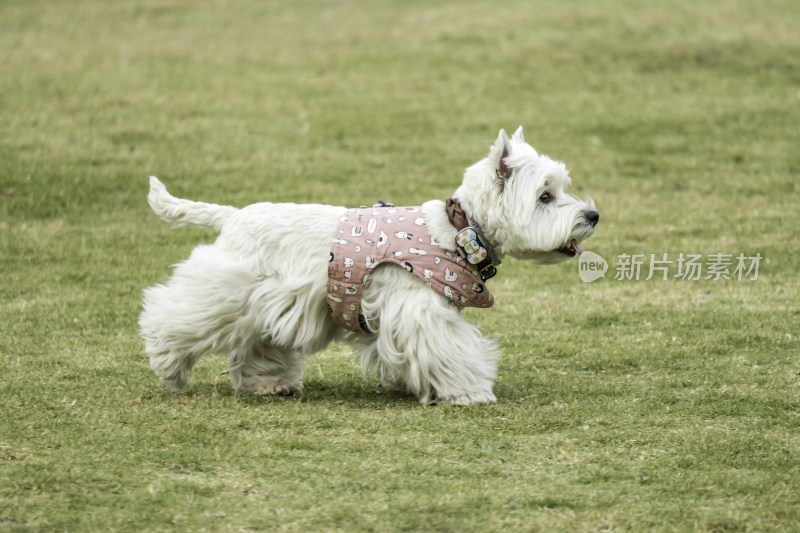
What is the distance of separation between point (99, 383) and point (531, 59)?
45.8ft

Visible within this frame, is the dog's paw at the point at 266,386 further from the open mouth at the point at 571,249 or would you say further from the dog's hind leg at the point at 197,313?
the open mouth at the point at 571,249

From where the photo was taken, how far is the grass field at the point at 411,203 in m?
4.99

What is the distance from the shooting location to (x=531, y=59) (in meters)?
19.2

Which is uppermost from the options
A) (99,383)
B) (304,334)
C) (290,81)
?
(290,81)

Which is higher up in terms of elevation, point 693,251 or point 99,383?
point 693,251

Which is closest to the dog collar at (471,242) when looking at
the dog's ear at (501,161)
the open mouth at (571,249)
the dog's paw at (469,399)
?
the dog's ear at (501,161)

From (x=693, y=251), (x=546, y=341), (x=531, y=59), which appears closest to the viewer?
(x=546, y=341)

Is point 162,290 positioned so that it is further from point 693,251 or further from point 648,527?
point 693,251

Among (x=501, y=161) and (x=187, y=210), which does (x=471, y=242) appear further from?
(x=187, y=210)

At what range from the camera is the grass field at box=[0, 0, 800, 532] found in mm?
4988

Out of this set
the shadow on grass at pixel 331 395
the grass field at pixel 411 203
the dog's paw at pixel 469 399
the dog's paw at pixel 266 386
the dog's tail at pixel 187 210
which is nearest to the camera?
the grass field at pixel 411 203

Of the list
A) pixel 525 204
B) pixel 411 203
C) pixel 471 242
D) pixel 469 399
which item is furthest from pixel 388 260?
pixel 411 203

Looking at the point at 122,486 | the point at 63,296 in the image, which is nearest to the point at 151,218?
the point at 63,296

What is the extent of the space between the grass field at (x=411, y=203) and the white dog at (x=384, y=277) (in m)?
0.31
